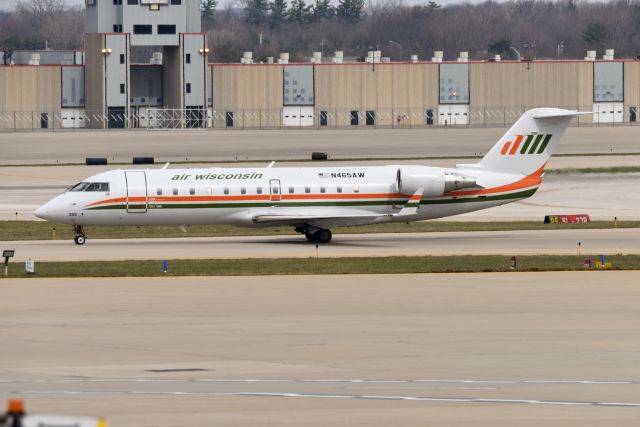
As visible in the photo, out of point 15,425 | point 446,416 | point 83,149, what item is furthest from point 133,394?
point 83,149

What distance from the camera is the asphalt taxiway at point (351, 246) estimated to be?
4600 cm

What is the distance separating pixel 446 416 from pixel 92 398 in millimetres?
5940

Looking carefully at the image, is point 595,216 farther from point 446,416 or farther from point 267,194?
point 446,416

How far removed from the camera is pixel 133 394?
73.2 ft

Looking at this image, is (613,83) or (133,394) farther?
(613,83)

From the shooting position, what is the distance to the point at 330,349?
26.9m

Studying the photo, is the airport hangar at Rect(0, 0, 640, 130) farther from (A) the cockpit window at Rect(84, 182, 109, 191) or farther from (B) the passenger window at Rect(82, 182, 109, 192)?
(A) the cockpit window at Rect(84, 182, 109, 191)

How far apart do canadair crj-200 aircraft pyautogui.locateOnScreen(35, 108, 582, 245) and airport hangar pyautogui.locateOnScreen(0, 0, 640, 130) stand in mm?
84857

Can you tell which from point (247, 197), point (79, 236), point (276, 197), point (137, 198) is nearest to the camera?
point (137, 198)

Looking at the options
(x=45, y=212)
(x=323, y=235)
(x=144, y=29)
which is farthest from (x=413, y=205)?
(x=144, y=29)

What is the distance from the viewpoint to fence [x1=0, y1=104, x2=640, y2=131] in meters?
138

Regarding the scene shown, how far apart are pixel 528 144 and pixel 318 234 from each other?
8.90 meters

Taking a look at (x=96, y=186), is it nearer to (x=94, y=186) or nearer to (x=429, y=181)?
(x=94, y=186)

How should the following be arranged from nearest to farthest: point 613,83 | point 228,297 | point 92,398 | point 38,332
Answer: point 92,398
point 38,332
point 228,297
point 613,83
